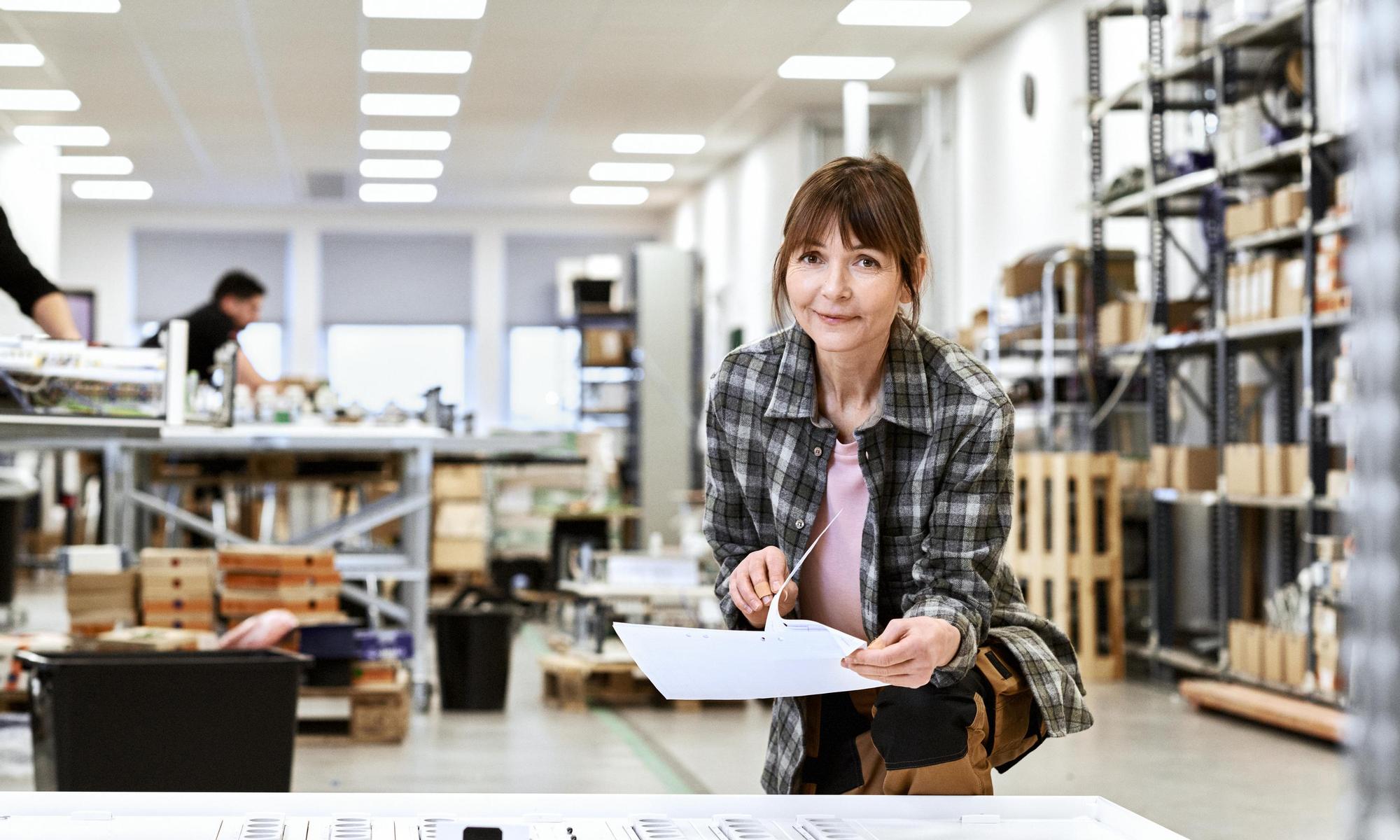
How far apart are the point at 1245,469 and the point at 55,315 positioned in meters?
3.79

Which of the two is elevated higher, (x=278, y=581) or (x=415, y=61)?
(x=415, y=61)

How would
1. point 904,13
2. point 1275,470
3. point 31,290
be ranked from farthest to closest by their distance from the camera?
point 904,13
point 1275,470
point 31,290

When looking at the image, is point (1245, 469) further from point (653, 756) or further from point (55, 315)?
point (55, 315)

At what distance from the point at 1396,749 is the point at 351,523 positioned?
199 inches

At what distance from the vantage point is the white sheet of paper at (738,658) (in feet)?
4.01

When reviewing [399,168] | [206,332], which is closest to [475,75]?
[206,332]

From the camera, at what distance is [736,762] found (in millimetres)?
4145

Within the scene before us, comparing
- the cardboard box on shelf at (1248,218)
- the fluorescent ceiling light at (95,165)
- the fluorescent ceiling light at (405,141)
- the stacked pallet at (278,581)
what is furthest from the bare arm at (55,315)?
the fluorescent ceiling light at (405,141)

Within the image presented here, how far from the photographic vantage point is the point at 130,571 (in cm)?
429

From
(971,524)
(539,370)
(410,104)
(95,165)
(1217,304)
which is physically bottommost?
(971,524)

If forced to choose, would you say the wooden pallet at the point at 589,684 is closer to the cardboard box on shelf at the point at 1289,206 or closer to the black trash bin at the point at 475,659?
the black trash bin at the point at 475,659

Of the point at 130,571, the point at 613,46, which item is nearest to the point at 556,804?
the point at 130,571

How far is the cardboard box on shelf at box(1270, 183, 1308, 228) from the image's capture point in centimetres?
474

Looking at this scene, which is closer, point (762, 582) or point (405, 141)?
point (762, 582)
